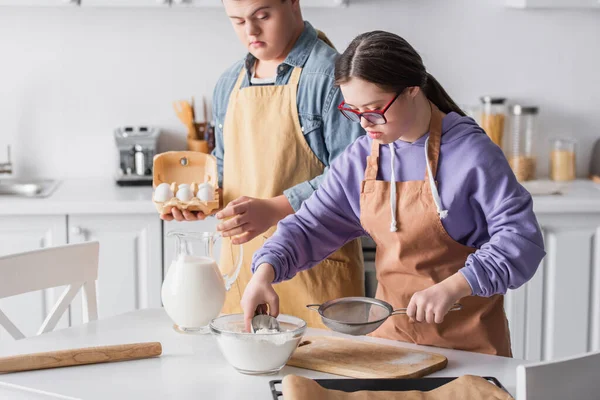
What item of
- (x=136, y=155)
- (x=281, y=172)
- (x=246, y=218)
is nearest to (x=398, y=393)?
(x=246, y=218)

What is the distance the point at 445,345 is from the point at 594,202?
1615 mm

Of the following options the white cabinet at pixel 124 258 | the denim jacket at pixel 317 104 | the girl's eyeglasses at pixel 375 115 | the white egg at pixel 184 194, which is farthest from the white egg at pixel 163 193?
the white cabinet at pixel 124 258

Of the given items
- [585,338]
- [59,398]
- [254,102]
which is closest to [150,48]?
[254,102]

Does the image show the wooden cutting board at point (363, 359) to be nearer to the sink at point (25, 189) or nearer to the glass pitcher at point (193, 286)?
the glass pitcher at point (193, 286)

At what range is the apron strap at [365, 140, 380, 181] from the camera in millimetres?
1772

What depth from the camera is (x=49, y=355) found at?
59.2 inches

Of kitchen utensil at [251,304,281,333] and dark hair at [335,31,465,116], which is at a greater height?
dark hair at [335,31,465,116]

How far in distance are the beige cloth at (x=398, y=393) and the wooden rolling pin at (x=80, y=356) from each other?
0.33 metres

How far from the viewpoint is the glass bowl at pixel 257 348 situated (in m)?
1.43

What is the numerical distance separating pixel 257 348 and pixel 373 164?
51cm

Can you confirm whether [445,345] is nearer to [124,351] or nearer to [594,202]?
[124,351]

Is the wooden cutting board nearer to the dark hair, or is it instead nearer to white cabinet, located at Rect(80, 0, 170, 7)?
the dark hair

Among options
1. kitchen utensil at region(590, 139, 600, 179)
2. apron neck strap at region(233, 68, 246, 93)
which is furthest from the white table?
kitchen utensil at region(590, 139, 600, 179)

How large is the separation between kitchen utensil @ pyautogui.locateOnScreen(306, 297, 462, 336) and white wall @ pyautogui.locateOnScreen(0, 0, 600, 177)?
2132mm
